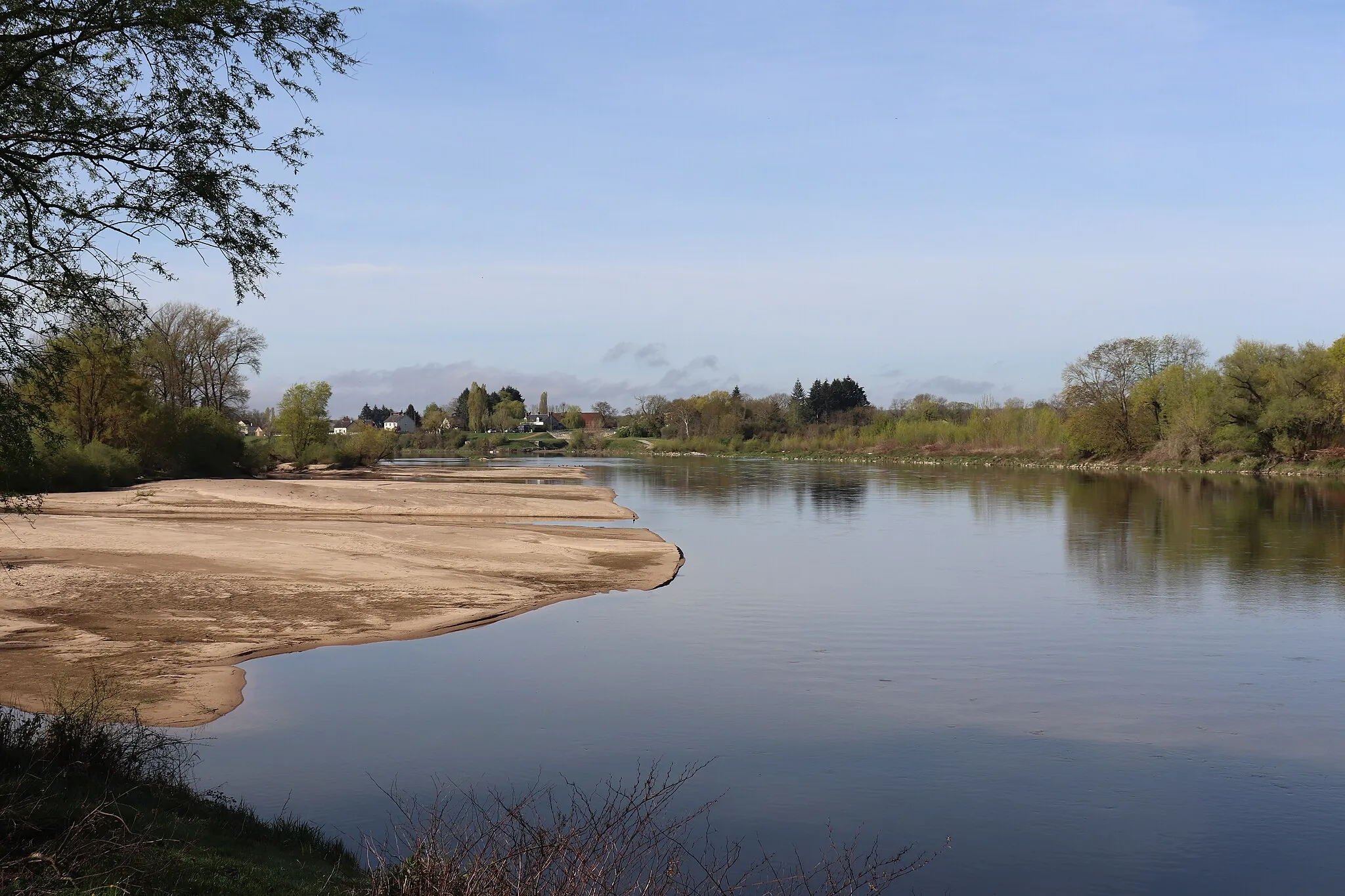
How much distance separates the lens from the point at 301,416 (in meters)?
68.9

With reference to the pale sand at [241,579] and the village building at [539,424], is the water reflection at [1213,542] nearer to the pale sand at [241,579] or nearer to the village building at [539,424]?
the pale sand at [241,579]

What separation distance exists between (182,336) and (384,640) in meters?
51.8

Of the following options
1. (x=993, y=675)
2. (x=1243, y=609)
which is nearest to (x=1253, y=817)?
(x=993, y=675)

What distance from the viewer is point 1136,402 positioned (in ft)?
260

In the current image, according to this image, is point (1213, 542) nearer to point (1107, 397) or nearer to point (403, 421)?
point (1107, 397)

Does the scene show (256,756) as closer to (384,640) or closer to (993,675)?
(384,640)

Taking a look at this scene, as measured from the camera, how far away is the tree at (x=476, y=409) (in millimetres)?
167125

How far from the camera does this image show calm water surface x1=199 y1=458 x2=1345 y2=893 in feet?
29.4

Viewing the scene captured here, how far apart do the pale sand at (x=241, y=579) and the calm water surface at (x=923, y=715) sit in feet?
2.91

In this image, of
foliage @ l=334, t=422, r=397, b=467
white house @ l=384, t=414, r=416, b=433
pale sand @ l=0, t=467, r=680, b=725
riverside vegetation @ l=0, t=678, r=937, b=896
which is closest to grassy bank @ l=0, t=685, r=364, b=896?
riverside vegetation @ l=0, t=678, r=937, b=896

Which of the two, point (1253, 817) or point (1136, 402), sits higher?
point (1136, 402)

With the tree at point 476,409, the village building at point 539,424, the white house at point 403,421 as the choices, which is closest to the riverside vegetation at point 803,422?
the tree at point 476,409

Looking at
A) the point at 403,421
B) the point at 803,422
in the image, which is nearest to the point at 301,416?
the point at 803,422

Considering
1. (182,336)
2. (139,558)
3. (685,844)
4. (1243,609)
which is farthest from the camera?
(182,336)
